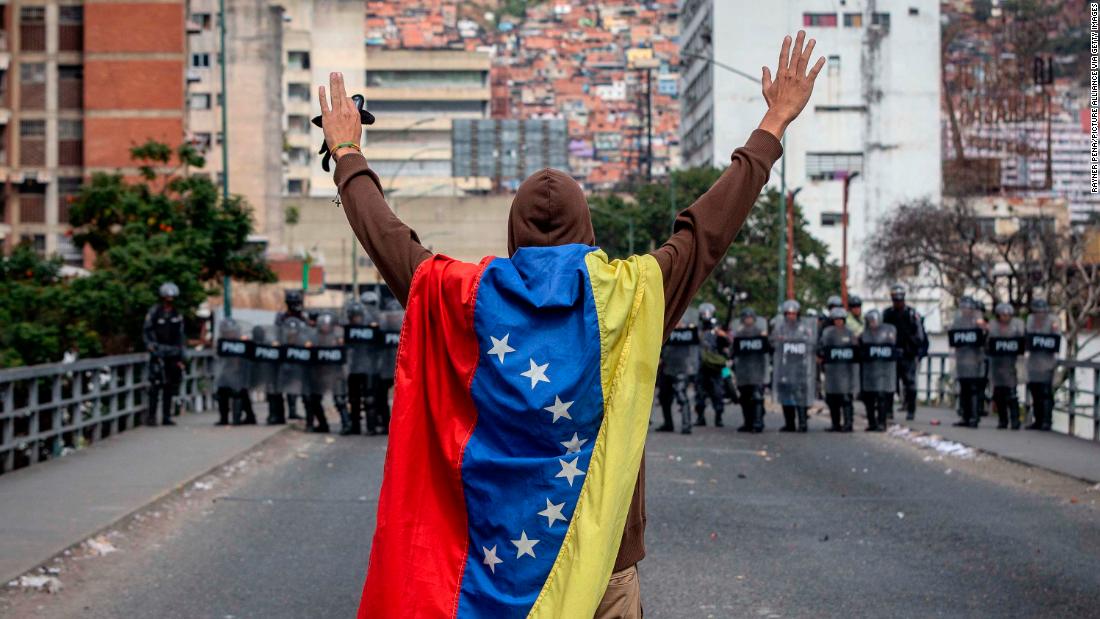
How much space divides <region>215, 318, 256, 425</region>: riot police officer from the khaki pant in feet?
63.8

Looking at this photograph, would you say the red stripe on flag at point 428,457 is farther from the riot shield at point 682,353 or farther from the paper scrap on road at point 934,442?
the riot shield at point 682,353

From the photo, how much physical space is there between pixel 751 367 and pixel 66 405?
9692mm

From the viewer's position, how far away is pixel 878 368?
23156mm

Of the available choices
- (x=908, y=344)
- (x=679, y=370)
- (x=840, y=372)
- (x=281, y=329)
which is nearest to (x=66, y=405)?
(x=281, y=329)

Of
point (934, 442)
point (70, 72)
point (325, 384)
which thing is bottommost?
point (934, 442)

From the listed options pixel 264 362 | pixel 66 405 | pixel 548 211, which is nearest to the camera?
pixel 548 211

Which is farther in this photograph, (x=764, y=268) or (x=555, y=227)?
(x=764, y=268)

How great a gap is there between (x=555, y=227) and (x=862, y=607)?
5.36 meters

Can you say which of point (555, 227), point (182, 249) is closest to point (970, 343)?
point (182, 249)

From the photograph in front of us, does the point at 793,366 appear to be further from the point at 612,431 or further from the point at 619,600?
the point at 612,431

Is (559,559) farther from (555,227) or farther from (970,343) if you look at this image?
(970,343)

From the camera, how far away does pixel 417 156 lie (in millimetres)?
135125

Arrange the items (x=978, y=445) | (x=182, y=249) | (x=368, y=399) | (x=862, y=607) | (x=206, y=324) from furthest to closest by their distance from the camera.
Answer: (x=206, y=324) → (x=182, y=249) → (x=368, y=399) → (x=978, y=445) → (x=862, y=607)

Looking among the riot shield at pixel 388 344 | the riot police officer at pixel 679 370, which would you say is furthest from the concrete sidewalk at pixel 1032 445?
the riot shield at pixel 388 344
